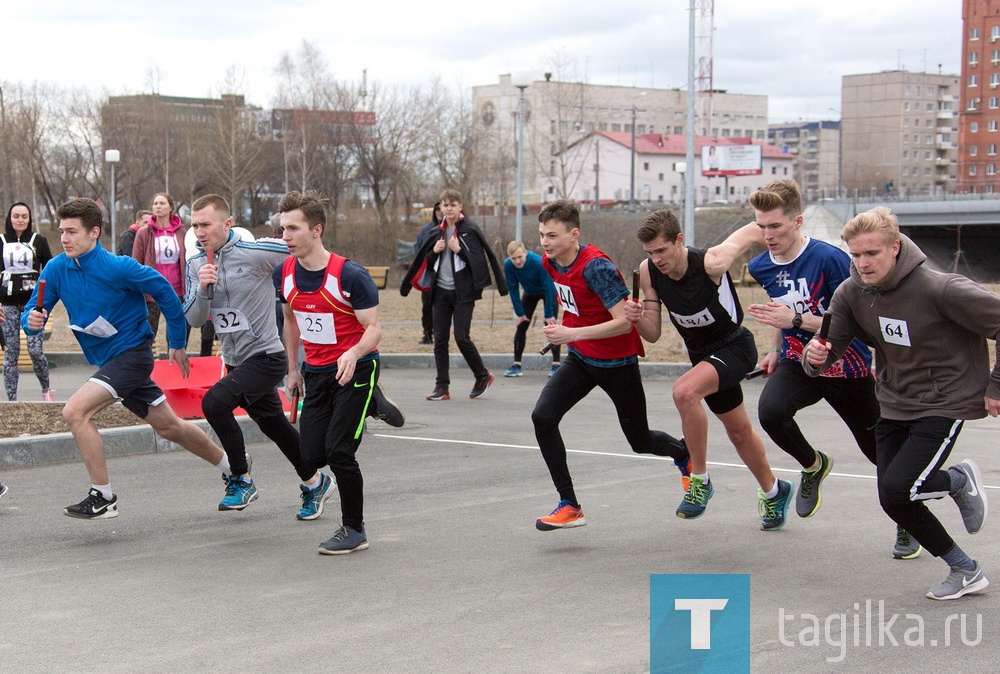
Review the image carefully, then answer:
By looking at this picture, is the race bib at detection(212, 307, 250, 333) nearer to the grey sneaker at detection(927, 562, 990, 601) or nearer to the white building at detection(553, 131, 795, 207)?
the grey sneaker at detection(927, 562, 990, 601)

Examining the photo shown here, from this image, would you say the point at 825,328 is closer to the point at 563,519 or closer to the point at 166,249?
the point at 563,519

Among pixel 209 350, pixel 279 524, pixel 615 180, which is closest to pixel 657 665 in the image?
pixel 279 524

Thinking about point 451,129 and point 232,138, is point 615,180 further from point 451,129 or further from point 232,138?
point 232,138

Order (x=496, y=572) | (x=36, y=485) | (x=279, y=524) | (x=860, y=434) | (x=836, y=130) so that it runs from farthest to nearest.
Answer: (x=836, y=130) < (x=36, y=485) < (x=279, y=524) < (x=860, y=434) < (x=496, y=572)

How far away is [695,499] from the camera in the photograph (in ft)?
21.1

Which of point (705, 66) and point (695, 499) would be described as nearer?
point (695, 499)

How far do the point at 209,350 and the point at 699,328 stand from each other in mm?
8594

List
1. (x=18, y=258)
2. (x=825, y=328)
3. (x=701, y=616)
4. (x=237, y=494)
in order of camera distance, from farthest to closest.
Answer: (x=18, y=258), (x=237, y=494), (x=825, y=328), (x=701, y=616)

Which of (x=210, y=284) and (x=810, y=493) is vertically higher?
(x=210, y=284)

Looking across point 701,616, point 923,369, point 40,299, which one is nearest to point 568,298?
point 923,369

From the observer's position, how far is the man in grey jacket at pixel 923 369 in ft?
16.6

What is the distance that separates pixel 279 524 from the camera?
6793mm

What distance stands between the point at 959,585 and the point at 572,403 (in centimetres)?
233

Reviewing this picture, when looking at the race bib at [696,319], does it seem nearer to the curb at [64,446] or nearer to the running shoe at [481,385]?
the curb at [64,446]
